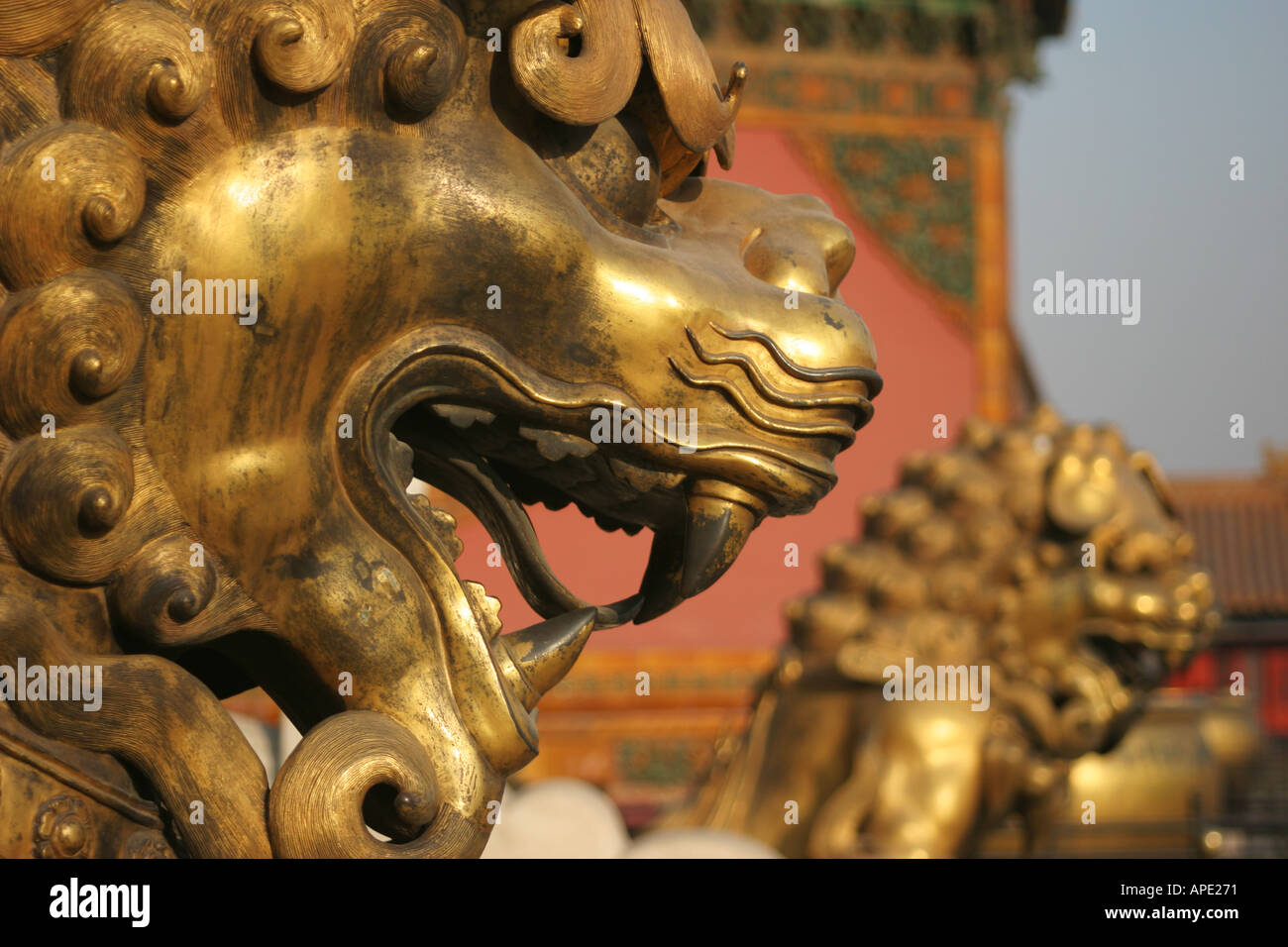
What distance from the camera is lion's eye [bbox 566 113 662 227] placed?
0.79 m

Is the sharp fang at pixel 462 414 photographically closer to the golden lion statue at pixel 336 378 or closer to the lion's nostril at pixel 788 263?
the golden lion statue at pixel 336 378

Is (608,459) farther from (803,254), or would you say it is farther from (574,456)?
(803,254)

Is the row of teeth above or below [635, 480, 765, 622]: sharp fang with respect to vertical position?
above

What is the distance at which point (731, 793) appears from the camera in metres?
2.71

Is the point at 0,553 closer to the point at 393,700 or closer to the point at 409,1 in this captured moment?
the point at 393,700

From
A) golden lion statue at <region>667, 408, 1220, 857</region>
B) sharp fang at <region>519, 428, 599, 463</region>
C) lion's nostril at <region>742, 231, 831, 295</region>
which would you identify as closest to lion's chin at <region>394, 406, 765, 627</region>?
sharp fang at <region>519, 428, 599, 463</region>

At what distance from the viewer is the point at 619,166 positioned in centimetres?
79

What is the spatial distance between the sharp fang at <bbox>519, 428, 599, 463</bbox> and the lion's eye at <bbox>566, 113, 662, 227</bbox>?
4.3 inches

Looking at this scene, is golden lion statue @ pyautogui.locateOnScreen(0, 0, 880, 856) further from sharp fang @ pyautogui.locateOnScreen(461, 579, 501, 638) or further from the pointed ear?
the pointed ear

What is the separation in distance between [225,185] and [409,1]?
0.38 feet

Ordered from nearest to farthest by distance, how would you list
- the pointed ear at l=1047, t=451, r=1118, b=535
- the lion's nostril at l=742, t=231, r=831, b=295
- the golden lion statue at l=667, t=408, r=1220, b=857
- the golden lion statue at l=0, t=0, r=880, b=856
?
the golden lion statue at l=0, t=0, r=880, b=856 → the lion's nostril at l=742, t=231, r=831, b=295 → the golden lion statue at l=667, t=408, r=1220, b=857 → the pointed ear at l=1047, t=451, r=1118, b=535

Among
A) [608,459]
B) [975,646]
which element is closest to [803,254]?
[608,459]
